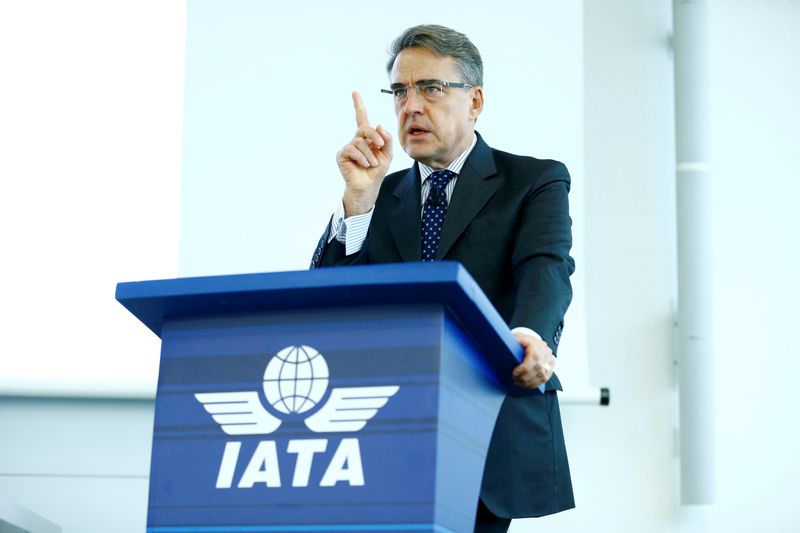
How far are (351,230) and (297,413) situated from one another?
0.69 meters

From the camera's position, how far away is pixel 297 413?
137cm

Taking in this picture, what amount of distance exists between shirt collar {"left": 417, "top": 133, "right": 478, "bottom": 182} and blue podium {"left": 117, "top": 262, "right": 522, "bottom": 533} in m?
0.75

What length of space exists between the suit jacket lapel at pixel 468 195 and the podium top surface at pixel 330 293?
0.54 metres

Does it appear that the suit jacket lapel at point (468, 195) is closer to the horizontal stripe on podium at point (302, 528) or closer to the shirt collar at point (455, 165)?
the shirt collar at point (455, 165)

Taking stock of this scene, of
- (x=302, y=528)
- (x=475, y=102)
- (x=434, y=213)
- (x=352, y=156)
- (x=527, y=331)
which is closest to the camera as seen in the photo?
(x=302, y=528)

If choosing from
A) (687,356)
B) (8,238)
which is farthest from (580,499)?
(8,238)

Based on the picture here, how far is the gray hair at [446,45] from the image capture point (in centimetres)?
220

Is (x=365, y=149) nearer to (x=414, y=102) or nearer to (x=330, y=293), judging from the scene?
(x=414, y=102)

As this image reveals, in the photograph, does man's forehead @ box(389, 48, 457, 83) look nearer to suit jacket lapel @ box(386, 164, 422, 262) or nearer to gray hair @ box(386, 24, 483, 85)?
gray hair @ box(386, 24, 483, 85)

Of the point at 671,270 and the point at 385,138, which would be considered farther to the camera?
the point at 671,270

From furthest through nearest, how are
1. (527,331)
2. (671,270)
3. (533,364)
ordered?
(671,270), (527,331), (533,364)

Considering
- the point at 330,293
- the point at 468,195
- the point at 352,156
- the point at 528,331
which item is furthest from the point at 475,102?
the point at 330,293

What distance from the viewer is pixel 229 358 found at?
1425 millimetres

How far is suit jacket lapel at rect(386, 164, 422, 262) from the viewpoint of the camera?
206 centimetres
